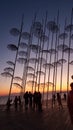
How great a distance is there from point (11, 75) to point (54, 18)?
1710cm

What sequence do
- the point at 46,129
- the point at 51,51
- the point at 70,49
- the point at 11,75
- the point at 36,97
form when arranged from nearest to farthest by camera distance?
the point at 46,129 → the point at 36,97 → the point at 11,75 → the point at 70,49 → the point at 51,51

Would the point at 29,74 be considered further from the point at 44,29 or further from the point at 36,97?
the point at 36,97

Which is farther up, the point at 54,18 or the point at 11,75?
the point at 54,18

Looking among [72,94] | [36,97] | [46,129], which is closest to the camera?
[72,94]

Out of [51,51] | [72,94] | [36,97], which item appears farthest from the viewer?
[51,51]

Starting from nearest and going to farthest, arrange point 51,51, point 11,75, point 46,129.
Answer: point 46,129, point 11,75, point 51,51

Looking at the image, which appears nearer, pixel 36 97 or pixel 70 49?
pixel 36 97

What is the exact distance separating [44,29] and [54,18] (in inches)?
127

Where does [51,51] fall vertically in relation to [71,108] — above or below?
above

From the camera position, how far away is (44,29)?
5266 centimetres

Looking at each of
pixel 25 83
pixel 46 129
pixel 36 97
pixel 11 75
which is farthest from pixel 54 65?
pixel 46 129

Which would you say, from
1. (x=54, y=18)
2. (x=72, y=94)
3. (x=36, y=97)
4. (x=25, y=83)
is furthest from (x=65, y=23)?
(x=72, y=94)

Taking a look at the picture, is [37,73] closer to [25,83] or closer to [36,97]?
[25,83]

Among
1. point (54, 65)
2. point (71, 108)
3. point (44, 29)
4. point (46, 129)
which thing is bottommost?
Result: point (46, 129)
